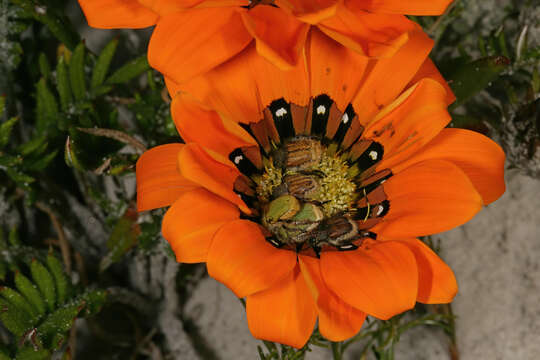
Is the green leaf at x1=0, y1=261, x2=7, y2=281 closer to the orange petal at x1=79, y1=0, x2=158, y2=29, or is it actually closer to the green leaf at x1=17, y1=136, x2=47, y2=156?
the green leaf at x1=17, y1=136, x2=47, y2=156

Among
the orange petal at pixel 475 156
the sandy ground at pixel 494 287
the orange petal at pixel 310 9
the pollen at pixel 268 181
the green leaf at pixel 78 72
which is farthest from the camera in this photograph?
the sandy ground at pixel 494 287

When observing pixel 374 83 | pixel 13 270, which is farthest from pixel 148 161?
pixel 13 270

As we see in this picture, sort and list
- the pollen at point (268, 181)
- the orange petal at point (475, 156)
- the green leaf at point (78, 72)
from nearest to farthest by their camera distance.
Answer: the orange petal at point (475, 156), the pollen at point (268, 181), the green leaf at point (78, 72)

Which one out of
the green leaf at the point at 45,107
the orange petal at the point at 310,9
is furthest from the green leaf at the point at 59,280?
the orange petal at the point at 310,9

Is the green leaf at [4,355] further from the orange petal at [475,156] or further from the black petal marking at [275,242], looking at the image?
the orange petal at [475,156]

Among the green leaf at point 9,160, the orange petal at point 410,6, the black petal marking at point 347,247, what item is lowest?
the black petal marking at point 347,247

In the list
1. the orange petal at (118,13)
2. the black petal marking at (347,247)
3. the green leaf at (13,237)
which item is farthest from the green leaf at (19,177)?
the black petal marking at (347,247)

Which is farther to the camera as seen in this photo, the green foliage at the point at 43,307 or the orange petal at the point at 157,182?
the green foliage at the point at 43,307

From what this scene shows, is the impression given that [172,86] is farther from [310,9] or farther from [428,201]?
[428,201]

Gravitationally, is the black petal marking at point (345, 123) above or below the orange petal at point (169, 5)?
below
